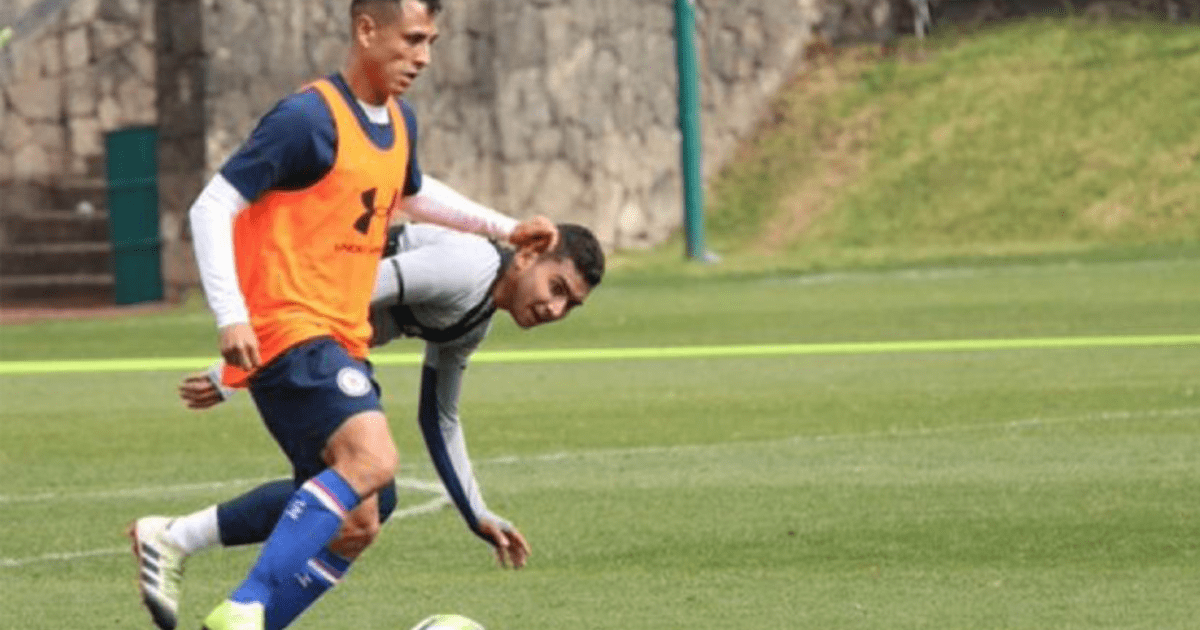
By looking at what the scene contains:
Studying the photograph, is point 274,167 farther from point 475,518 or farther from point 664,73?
point 664,73

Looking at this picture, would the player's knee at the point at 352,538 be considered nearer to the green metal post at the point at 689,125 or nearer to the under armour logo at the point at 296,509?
the under armour logo at the point at 296,509

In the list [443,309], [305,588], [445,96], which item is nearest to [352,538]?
[305,588]

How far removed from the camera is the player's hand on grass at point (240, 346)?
28.3ft

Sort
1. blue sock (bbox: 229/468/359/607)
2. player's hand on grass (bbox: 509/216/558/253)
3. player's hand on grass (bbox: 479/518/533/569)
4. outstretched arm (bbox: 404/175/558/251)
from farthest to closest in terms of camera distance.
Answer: player's hand on grass (bbox: 479/518/533/569)
outstretched arm (bbox: 404/175/558/251)
player's hand on grass (bbox: 509/216/558/253)
blue sock (bbox: 229/468/359/607)

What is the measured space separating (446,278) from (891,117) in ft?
81.7

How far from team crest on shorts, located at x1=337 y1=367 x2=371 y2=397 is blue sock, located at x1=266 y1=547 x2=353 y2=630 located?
45cm

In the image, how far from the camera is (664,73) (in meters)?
33.0

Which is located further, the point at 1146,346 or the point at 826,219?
the point at 826,219

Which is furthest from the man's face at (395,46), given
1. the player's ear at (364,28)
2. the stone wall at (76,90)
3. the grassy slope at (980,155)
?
the stone wall at (76,90)

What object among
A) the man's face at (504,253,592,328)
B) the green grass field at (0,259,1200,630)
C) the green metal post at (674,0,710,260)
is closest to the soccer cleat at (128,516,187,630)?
the green grass field at (0,259,1200,630)

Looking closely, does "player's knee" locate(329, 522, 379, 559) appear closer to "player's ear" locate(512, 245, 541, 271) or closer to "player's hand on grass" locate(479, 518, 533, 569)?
"player's hand on grass" locate(479, 518, 533, 569)

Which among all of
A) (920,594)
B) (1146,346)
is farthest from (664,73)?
(920,594)

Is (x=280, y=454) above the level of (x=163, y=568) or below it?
below

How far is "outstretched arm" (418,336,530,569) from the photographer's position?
32.0ft
